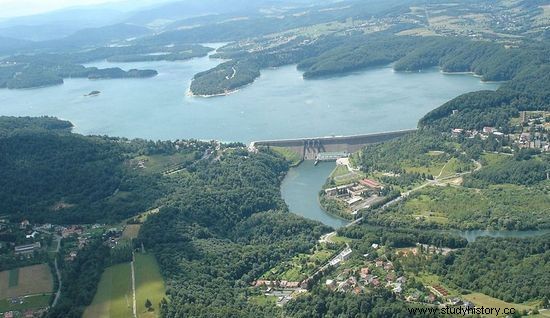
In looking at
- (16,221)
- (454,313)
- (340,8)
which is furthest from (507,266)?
(340,8)

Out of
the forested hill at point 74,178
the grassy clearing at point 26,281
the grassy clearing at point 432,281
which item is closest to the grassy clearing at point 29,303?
the grassy clearing at point 26,281

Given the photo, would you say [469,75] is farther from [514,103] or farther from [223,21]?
[223,21]

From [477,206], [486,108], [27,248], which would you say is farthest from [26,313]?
[486,108]

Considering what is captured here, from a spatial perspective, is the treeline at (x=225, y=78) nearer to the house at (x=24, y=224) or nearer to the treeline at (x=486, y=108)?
A: the treeline at (x=486, y=108)

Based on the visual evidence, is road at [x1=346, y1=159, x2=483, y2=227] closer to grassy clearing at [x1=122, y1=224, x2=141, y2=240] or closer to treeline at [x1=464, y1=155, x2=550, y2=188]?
treeline at [x1=464, y1=155, x2=550, y2=188]

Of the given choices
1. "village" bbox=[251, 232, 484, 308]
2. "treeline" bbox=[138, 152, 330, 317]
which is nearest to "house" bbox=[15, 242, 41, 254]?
"treeline" bbox=[138, 152, 330, 317]

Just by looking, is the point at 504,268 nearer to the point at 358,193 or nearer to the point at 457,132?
the point at 358,193
